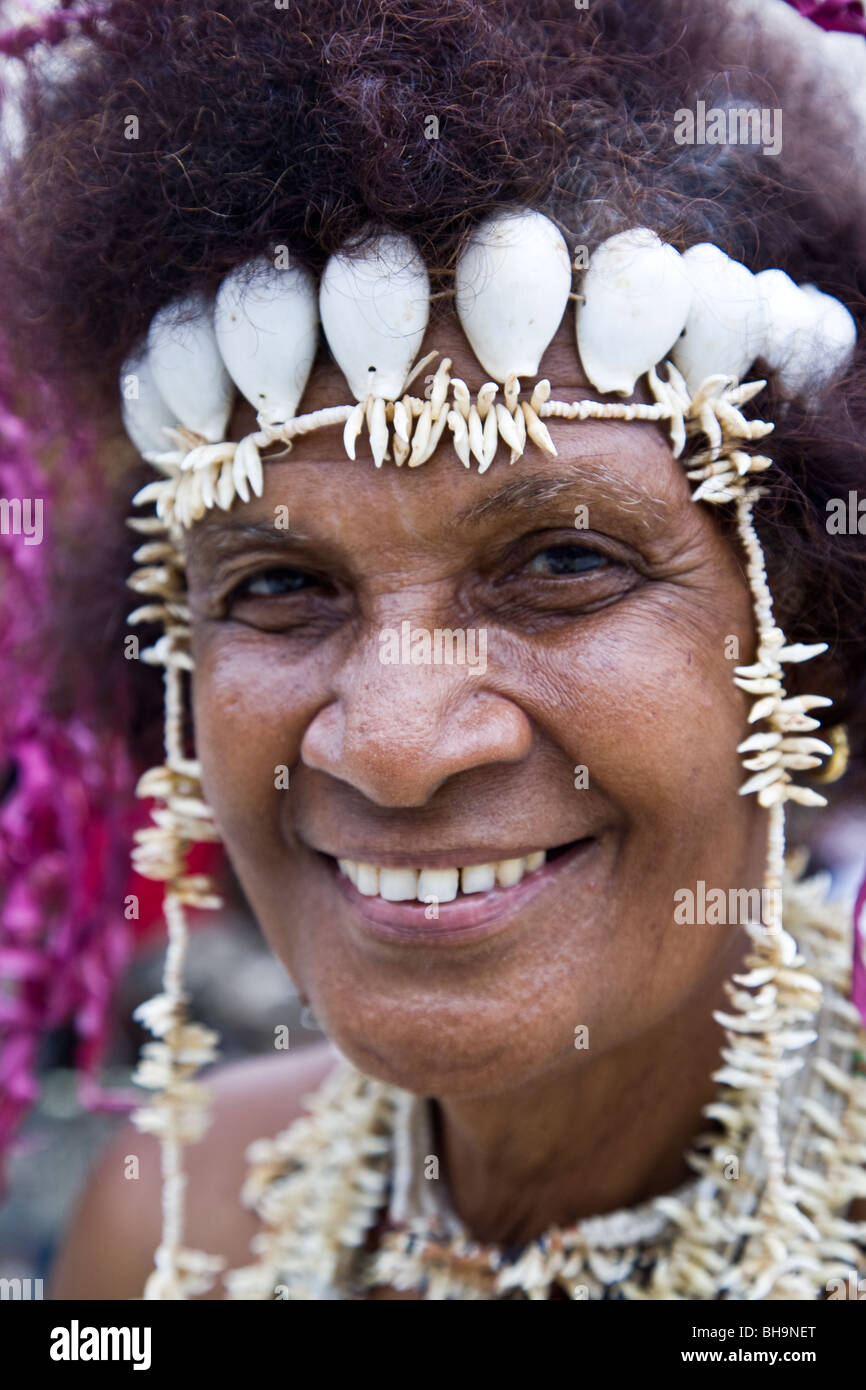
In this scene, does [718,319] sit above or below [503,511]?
above

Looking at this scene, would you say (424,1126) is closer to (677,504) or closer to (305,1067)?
(305,1067)

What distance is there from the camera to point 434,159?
1.47 meters

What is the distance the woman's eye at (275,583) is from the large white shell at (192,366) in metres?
0.19

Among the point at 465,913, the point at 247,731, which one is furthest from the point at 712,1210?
the point at 247,731

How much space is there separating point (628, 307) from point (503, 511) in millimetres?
269

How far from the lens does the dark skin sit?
5.01ft

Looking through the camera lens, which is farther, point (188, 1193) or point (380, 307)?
point (188, 1193)

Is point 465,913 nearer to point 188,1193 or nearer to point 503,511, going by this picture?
point 503,511

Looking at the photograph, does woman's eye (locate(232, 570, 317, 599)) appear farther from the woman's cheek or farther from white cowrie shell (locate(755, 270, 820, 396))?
white cowrie shell (locate(755, 270, 820, 396))

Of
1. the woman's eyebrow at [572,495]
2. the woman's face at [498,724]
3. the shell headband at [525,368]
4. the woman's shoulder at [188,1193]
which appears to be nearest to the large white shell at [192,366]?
the shell headband at [525,368]

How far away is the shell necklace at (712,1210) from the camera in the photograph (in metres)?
1.79

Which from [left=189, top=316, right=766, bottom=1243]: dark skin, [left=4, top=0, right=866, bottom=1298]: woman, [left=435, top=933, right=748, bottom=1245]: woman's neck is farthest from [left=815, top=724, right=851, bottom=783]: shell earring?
[left=435, top=933, right=748, bottom=1245]: woman's neck

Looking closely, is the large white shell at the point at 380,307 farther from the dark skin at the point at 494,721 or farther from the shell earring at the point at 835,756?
the shell earring at the point at 835,756

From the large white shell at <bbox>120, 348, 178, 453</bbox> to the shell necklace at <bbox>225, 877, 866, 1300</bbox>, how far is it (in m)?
→ 1.06
